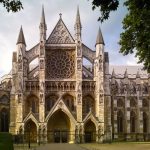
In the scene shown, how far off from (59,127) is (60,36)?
15.8 metres

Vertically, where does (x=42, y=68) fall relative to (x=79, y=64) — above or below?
below

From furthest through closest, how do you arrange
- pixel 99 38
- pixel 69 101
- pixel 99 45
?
pixel 99 38 → pixel 99 45 → pixel 69 101

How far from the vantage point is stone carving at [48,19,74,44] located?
75.6 m

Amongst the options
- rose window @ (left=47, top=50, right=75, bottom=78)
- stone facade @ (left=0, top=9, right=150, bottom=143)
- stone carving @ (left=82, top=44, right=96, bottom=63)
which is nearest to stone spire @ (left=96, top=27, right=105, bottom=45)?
stone facade @ (left=0, top=9, right=150, bottom=143)

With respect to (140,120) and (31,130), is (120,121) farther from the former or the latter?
(31,130)

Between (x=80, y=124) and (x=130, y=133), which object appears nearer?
(x=80, y=124)

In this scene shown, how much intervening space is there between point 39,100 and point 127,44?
1570 inches

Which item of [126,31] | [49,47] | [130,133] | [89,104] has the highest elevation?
[49,47]

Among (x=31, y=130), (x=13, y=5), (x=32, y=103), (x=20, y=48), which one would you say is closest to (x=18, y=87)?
(x=32, y=103)

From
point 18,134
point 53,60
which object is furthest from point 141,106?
point 18,134

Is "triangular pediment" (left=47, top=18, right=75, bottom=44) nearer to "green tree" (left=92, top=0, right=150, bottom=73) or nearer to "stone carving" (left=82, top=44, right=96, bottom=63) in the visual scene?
"stone carving" (left=82, top=44, right=96, bottom=63)

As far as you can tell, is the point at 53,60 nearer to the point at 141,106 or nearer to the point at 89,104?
the point at 89,104

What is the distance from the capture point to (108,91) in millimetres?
73062

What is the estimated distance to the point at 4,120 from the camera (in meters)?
75.5
